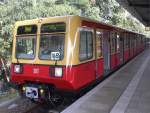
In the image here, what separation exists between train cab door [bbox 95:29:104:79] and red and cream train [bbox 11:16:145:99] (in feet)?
1.17

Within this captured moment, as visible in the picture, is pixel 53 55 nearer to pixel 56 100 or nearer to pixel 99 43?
pixel 56 100

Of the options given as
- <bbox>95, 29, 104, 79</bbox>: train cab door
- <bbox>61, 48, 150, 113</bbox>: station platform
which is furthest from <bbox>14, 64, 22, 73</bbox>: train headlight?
<bbox>95, 29, 104, 79</bbox>: train cab door

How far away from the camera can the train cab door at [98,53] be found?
10.6m

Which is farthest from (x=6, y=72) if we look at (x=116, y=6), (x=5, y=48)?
(x=116, y=6)

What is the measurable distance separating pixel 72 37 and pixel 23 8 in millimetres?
9050

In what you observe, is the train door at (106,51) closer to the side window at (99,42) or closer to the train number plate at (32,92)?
the side window at (99,42)

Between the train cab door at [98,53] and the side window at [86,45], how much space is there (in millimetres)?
616

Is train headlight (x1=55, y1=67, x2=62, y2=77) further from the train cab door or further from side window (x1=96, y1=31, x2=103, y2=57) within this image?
side window (x1=96, y1=31, x2=103, y2=57)

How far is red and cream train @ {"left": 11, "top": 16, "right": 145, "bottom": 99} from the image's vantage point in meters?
8.48

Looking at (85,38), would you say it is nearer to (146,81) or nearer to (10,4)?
(146,81)

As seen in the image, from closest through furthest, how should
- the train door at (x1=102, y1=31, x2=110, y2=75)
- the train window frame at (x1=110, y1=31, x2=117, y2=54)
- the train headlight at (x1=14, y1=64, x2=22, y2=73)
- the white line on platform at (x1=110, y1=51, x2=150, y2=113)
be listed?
the white line on platform at (x1=110, y1=51, x2=150, y2=113)
the train headlight at (x1=14, y1=64, x2=22, y2=73)
the train door at (x1=102, y1=31, x2=110, y2=75)
the train window frame at (x1=110, y1=31, x2=117, y2=54)

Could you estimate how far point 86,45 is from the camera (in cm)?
948

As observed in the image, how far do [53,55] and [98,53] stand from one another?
2600mm

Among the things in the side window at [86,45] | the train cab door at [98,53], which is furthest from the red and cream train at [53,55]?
the train cab door at [98,53]
